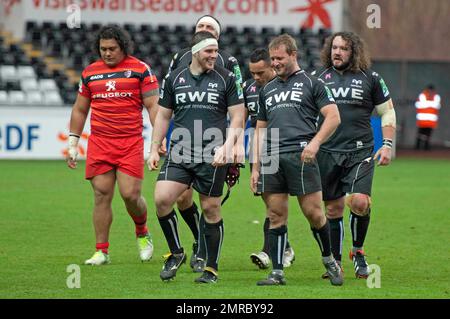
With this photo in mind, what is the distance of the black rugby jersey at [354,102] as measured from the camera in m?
10.2

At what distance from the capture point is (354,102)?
10258 millimetres

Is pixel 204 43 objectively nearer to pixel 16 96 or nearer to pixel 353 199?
pixel 353 199

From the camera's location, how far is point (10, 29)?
32.2 m

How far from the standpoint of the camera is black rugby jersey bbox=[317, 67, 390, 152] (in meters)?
10.2

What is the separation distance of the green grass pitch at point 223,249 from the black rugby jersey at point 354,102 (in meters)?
1.20

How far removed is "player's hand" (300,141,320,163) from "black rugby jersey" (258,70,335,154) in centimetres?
22

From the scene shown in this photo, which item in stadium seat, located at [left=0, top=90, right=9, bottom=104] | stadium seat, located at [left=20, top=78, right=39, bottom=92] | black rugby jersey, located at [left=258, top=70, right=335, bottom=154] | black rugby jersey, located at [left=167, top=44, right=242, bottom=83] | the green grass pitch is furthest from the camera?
stadium seat, located at [left=20, top=78, right=39, bottom=92]

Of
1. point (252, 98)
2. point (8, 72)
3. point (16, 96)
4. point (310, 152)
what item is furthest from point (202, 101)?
point (8, 72)

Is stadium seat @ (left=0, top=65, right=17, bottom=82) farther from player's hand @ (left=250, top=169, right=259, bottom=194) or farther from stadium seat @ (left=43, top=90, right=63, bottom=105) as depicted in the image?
player's hand @ (left=250, top=169, right=259, bottom=194)

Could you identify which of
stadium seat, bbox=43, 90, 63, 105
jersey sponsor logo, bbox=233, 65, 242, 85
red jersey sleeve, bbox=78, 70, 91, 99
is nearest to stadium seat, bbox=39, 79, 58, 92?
stadium seat, bbox=43, 90, 63, 105

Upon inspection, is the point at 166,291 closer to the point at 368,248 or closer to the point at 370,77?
the point at 370,77

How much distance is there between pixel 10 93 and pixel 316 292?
20.1m

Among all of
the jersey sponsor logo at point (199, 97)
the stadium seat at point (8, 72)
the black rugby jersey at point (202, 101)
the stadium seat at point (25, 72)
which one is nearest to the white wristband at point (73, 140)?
the black rugby jersey at point (202, 101)

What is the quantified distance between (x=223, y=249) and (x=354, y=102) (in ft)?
8.60
